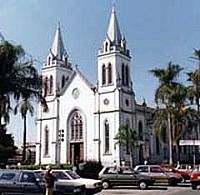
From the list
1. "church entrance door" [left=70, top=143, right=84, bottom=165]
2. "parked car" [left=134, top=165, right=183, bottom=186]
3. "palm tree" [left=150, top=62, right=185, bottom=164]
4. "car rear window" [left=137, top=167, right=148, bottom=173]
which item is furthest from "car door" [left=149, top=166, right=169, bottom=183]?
"church entrance door" [left=70, top=143, right=84, bottom=165]

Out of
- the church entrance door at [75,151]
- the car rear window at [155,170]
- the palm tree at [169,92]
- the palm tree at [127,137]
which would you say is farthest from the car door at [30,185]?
the church entrance door at [75,151]

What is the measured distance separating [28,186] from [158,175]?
14.9 m

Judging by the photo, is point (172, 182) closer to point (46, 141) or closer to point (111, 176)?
point (111, 176)

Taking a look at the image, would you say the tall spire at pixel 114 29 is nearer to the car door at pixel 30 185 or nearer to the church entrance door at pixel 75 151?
the church entrance door at pixel 75 151

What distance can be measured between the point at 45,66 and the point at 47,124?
1094 centimetres

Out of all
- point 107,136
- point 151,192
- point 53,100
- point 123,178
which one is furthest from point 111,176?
point 53,100

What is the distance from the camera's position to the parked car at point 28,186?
19458 millimetres

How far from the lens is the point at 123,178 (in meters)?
29.9

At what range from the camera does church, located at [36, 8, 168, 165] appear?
64312mm

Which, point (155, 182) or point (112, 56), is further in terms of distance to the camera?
point (112, 56)

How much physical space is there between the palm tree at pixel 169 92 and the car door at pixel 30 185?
107 ft

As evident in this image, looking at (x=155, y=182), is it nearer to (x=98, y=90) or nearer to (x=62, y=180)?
(x=62, y=180)

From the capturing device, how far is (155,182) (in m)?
31.9

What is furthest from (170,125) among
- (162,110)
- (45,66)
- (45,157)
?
(45,66)
